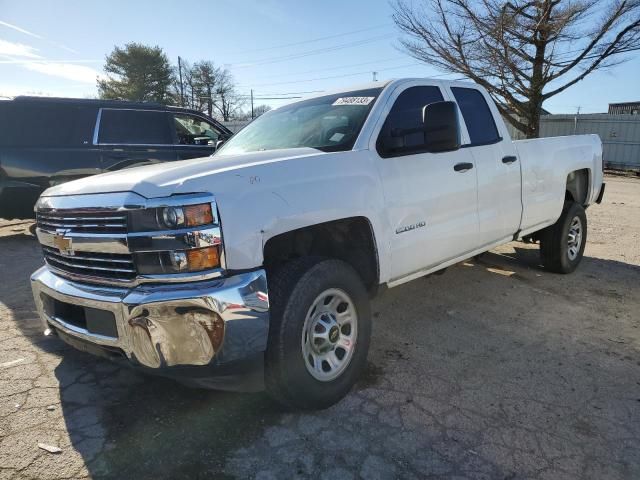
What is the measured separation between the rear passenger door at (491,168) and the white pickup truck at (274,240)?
0.05 metres

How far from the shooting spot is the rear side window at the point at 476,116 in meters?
4.14

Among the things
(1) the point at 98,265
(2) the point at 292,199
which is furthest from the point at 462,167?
(1) the point at 98,265

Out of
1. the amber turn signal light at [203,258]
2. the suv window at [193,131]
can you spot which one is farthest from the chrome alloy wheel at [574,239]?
the suv window at [193,131]

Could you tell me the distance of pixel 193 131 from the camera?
8391 millimetres

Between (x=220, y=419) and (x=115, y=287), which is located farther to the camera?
(x=220, y=419)

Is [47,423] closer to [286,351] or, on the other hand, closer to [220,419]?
[220,419]

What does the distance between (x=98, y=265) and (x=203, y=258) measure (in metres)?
0.64

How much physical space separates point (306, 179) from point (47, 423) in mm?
1980

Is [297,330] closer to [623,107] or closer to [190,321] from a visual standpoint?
[190,321]

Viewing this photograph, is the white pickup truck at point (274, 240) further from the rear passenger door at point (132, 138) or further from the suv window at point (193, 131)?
the suv window at point (193, 131)

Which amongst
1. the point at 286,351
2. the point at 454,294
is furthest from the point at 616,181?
the point at 286,351

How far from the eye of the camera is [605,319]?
425 cm

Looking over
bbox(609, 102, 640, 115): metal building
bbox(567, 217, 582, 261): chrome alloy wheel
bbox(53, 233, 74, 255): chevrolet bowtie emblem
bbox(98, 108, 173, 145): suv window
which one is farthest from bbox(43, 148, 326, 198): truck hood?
bbox(609, 102, 640, 115): metal building

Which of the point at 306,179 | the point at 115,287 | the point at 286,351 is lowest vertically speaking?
the point at 286,351
